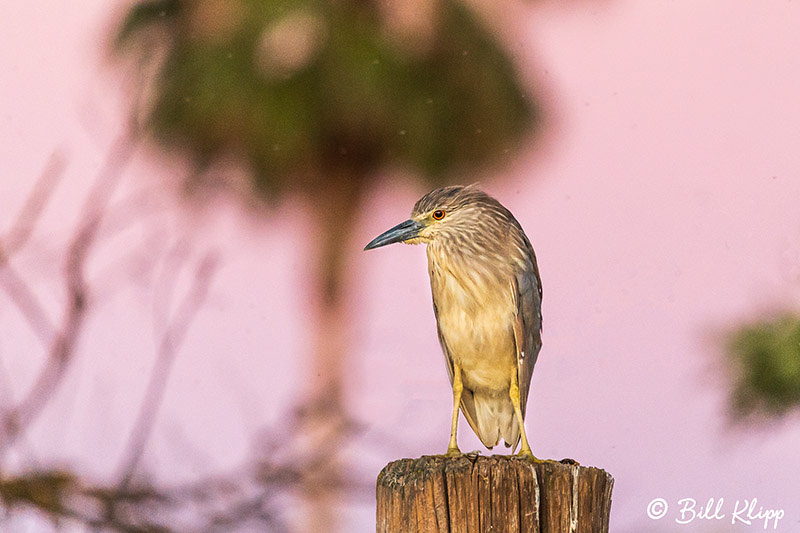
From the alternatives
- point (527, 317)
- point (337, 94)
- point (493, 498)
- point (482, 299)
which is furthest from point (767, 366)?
point (337, 94)

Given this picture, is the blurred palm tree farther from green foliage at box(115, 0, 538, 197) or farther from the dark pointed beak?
the dark pointed beak

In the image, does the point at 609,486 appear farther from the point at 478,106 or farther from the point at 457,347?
the point at 478,106

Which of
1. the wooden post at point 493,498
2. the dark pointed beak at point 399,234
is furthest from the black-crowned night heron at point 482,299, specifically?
the wooden post at point 493,498

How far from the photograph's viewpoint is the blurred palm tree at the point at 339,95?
13.1 metres

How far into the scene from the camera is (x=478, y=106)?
1424cm

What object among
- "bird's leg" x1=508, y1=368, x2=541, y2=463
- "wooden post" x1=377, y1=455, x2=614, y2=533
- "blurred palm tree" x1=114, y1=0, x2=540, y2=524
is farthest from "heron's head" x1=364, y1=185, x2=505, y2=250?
"blurred palm tree" x1=114, y1=0, x2=540, y2=524

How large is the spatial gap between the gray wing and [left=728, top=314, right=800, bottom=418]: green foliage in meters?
4.08

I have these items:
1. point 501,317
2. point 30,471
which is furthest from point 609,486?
point 30,471

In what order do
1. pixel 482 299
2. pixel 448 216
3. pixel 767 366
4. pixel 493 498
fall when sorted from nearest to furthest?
pixel 493 498, pixel 482 299, pixel 448 216, pixel 767 366

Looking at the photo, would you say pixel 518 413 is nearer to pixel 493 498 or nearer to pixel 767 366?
pixel 493 498

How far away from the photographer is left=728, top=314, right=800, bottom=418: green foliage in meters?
8.24

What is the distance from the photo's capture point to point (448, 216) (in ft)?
15.7

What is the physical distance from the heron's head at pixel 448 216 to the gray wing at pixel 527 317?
260 mm

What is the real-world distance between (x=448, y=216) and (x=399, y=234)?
0.33 m
